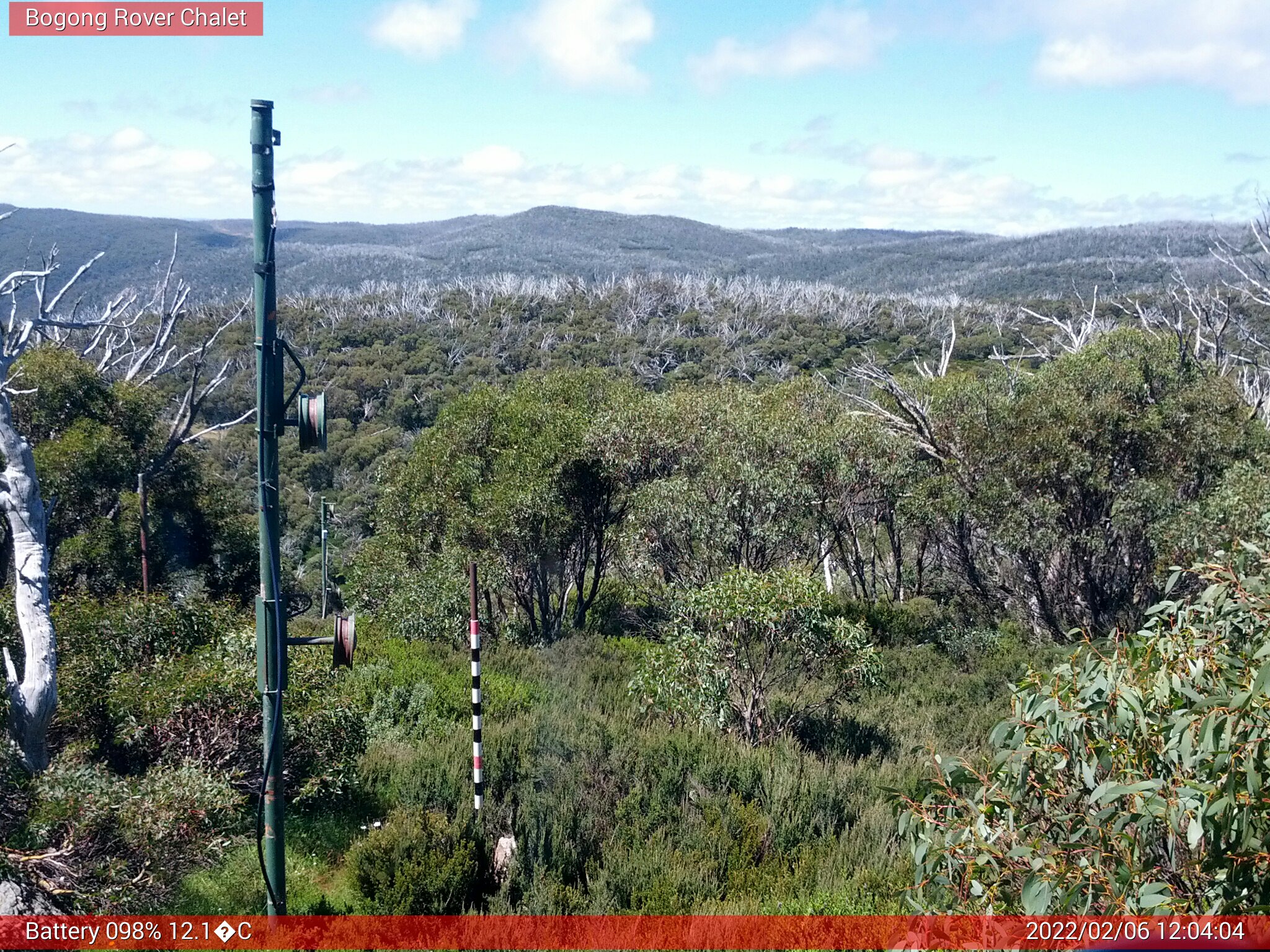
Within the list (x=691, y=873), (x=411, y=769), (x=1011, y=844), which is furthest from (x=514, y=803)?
(x=1011, y=844)

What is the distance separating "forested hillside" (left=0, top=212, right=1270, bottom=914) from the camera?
3.45 metres

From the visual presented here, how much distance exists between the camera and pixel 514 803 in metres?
7.27

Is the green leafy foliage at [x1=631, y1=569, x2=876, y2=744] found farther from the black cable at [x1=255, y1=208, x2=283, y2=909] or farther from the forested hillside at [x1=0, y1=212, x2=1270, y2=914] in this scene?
the black cable at [x1=255, y1=208, x2=283, y2=909]

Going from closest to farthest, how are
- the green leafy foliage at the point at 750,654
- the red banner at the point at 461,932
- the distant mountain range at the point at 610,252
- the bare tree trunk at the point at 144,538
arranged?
the red banner at the point at 461,932 → the green leafy foliage at the point at 750,654 → the bare tree trunk at the point at 144,538 → the distant mountain range at the point at 610,252

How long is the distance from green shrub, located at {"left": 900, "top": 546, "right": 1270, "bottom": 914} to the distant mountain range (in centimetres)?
5084

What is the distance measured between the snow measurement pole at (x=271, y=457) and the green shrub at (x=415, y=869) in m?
1.16

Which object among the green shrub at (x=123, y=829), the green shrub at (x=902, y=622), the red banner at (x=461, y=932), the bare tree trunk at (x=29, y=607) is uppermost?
the bare tree trunk at (x=29, y=607)

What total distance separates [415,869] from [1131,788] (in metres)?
4.26

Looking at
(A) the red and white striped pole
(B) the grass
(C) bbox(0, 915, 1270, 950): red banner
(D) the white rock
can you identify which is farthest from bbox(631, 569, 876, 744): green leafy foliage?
(C) bbox(0, 915, 1270, 950): red banner

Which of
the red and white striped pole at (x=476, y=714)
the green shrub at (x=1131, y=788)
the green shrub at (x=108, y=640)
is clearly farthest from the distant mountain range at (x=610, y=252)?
the green shrub at (x=1131, y=788)

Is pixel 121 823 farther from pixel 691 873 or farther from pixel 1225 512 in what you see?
pixel 1225 512

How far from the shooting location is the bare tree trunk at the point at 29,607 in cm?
611

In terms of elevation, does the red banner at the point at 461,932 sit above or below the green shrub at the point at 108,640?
Answer: below

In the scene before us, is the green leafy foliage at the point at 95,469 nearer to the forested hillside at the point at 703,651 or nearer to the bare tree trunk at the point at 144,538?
the forested hillside at the point at 703,651
